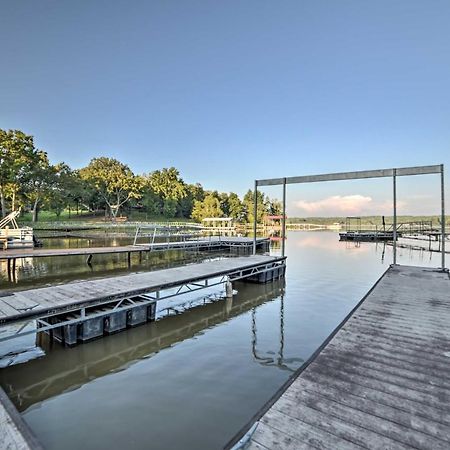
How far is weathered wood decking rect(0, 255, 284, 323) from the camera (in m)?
4.97

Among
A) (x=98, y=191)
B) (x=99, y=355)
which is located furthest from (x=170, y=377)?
(x=98, y=191)

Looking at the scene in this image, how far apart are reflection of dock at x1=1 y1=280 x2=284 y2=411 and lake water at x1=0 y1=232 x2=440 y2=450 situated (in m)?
0.02

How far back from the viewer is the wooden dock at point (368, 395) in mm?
2039

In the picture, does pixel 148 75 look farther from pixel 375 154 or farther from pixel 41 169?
pixel 41 169

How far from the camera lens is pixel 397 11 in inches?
412

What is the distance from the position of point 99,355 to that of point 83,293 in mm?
1443

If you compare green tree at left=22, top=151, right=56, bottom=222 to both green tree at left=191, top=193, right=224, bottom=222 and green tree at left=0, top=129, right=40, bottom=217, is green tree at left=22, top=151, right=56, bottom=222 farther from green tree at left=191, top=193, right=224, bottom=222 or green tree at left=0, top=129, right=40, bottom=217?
green tree at left=191, top=193, right=224, bottom=222

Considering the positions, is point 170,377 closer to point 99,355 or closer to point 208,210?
point 99,355

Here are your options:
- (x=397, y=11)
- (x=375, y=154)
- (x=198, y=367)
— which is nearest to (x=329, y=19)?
(x=397, y=11)

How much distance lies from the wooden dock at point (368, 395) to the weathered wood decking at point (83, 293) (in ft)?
13.6

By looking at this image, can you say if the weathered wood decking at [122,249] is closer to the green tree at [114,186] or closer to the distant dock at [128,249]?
the distant dock at [128,249]

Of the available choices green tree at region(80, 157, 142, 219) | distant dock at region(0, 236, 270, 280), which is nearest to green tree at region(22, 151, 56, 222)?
green tree at region(80, 157, 142, 219)

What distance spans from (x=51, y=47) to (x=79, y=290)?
13.2 meters

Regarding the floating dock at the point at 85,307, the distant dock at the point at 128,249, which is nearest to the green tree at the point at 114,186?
the distant dock at the point at 128,249
